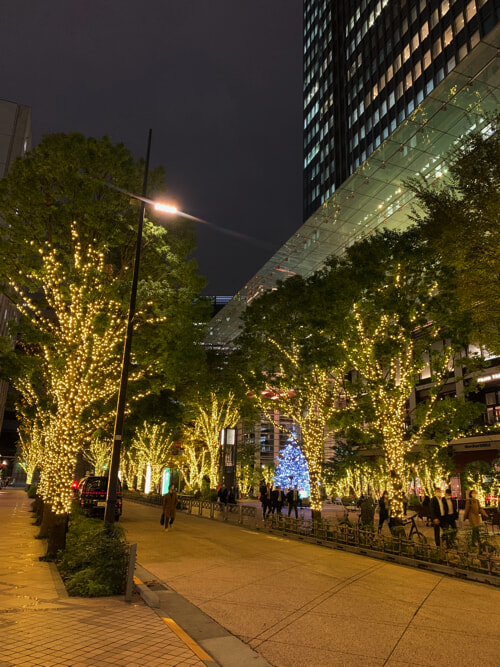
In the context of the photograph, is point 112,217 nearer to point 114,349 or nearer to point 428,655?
point 114,349

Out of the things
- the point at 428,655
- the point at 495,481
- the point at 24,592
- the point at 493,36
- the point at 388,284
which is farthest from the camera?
the point at 495,481

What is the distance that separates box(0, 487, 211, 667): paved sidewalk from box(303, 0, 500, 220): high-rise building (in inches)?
1963

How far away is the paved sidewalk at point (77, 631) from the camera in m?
4.70

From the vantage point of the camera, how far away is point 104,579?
24.8 feet

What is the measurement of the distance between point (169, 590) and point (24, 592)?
2.42 meters

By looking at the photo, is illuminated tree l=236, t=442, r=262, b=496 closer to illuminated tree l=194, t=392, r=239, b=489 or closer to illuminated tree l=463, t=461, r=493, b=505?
illuminated tree l=194, t=392, r=239, b=489

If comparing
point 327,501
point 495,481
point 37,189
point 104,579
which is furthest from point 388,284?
point 327,501

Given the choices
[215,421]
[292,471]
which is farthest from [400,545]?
[292,471]

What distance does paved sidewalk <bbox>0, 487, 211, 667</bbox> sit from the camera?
15.4 ft

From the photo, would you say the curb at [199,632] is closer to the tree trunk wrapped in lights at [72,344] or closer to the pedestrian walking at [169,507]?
the tree trunk wrapped in lights at [72,344]

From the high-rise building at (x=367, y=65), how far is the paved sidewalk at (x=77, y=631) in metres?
49.9

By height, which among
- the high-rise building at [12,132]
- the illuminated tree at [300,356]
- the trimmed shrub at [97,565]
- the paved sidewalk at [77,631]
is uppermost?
the high-rise building at [12,132]

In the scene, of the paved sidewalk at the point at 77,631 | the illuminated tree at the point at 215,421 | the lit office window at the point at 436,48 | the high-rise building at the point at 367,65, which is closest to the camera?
the paved sidewalk at the point at 77,631

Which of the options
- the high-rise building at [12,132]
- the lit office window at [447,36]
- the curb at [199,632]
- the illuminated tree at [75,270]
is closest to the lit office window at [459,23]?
the lit office window at [447,36]
